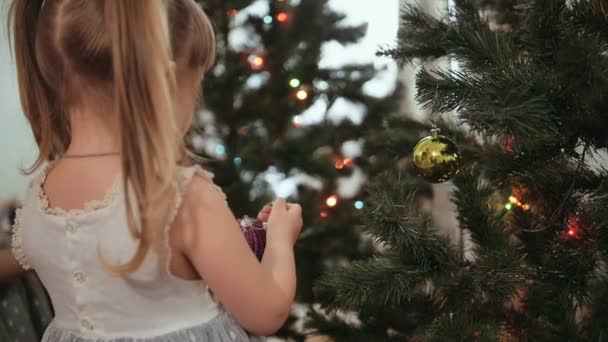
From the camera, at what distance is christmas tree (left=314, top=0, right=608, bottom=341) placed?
2.60 ft

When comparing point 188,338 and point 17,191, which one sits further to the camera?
point 17,191

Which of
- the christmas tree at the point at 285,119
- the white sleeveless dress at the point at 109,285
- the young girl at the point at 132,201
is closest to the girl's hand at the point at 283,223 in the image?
the young girl at the point at 132,201

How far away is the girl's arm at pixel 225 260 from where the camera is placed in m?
0.73

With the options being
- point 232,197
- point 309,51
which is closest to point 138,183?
point 232,197

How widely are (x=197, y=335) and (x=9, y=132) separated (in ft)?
3.63

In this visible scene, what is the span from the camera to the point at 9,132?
1680 mm

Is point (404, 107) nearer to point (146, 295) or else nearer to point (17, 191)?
point (17, 191)

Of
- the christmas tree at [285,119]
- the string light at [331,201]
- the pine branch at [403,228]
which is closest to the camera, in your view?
the pine branch at [403,228]

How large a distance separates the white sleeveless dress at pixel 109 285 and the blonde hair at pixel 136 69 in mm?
28

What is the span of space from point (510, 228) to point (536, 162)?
0.54 ft

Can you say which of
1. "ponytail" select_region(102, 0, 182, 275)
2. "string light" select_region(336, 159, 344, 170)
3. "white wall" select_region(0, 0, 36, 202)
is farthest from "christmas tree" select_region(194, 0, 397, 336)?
"ponytail" select_region(102, 0, 182, 275)

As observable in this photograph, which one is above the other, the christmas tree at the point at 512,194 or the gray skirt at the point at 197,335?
the christmas tree at the point at 512,194

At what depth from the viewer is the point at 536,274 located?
90 centimetres

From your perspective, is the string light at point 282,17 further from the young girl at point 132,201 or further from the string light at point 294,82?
the young girl at point 132,201
